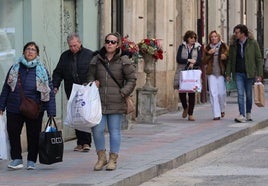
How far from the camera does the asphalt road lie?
1168cm

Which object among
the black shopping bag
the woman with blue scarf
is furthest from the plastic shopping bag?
the black shopping bag

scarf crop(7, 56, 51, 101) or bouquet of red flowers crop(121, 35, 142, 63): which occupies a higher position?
bouquet of red flowers crop(121, 35, 142, 63)

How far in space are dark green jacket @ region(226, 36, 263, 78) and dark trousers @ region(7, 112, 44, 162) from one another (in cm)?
718

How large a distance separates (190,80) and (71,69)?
5.47 metres

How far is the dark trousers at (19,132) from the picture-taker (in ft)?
38.4

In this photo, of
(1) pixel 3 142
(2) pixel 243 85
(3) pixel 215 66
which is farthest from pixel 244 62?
(1) pixel 3 142

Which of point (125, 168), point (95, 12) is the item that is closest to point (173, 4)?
point (95, 12)

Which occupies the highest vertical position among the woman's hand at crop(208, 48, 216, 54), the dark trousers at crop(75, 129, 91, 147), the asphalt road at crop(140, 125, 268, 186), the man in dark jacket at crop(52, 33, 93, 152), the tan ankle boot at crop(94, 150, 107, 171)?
the woman's hand at crop(208, 48, 216, 54)

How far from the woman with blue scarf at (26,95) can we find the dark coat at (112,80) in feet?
2.14

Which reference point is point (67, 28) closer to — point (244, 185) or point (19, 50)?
point (19, 50)

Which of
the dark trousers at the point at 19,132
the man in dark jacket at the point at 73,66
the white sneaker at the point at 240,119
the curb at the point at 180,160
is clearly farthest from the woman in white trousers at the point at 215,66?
the dark trousers at the point at 19,132

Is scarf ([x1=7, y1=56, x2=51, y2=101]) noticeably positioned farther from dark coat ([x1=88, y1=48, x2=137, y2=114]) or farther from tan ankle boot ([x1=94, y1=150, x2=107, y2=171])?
tan ankle boot ([x1=94, y1=150, x2=107, y2=171])

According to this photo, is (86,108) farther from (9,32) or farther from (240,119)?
(240,119)

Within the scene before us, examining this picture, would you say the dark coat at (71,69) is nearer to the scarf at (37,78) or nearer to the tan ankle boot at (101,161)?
the scarf at (37,78)
